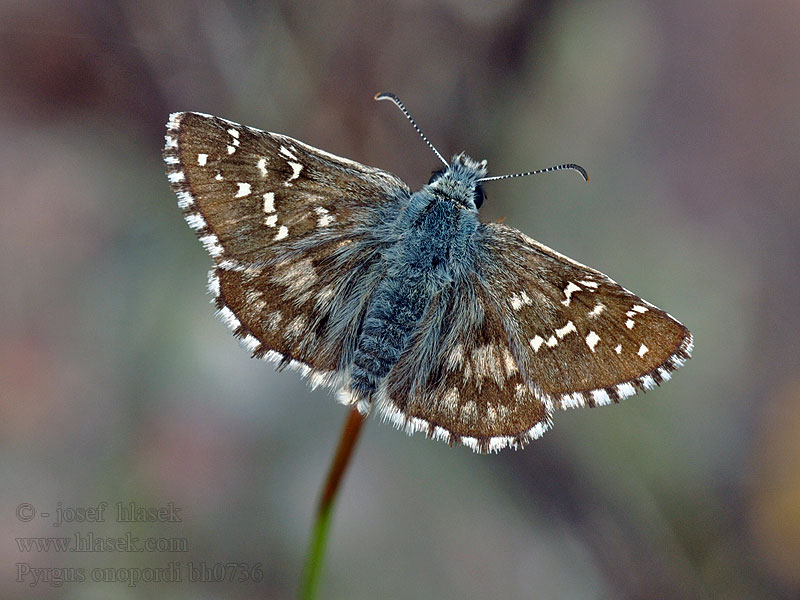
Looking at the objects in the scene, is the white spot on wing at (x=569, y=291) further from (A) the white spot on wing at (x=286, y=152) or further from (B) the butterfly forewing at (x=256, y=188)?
(A) the white spot on wing at (x=286, y=152)

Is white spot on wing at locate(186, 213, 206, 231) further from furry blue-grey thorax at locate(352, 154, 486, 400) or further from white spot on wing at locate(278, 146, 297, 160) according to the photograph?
furry blue-grey thorax at locate(352, 154, 486, 400)

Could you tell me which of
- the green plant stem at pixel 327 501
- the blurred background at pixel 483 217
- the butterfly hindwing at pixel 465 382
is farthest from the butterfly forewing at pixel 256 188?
the blurred background at pixel 483 217

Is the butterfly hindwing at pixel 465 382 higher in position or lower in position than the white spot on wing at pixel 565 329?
lower

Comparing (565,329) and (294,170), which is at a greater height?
(294,170)

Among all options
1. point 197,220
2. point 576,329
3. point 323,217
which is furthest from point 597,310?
point 197,220

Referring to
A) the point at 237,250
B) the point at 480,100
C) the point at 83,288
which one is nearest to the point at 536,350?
the point at 237,250

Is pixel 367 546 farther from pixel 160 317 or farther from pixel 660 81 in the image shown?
pixel 660 81

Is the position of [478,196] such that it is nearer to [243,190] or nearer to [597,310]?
[597,310]
